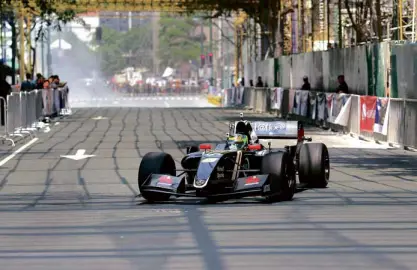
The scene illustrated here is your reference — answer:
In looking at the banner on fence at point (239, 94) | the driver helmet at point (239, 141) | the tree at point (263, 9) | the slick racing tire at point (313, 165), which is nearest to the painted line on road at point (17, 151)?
the slick racing tire at point (313, 165)

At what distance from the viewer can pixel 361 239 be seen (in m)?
13.0

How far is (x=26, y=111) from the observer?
40156 mm

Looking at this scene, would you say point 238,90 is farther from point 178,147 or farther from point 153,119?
point 178,147

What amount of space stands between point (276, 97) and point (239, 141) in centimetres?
4017

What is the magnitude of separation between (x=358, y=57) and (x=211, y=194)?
23561 millimetres

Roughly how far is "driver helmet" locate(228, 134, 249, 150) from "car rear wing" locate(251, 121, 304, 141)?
1.38 meters

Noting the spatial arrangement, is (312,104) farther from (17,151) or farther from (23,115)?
(17,151)

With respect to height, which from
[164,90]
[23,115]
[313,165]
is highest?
[23,115]

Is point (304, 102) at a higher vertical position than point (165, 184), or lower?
higher

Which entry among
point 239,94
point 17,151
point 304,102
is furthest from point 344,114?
point 239,94

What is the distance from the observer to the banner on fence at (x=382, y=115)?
105ft

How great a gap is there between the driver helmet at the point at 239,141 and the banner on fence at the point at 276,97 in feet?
124

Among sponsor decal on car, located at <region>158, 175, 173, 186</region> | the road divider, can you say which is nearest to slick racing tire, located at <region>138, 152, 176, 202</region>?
sponsor decal on car, located at <region>158, 175, 173, 186</region>

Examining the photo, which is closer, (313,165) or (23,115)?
(313,165)
